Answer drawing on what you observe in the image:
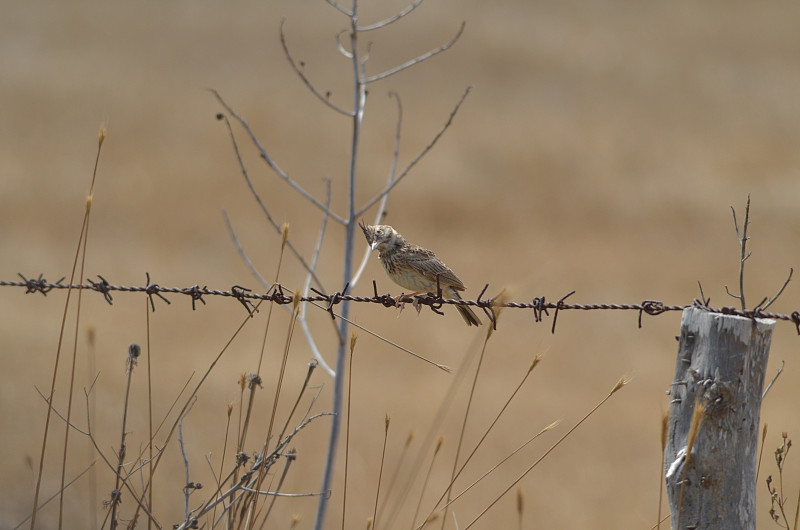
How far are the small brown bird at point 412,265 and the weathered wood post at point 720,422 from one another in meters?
2.15

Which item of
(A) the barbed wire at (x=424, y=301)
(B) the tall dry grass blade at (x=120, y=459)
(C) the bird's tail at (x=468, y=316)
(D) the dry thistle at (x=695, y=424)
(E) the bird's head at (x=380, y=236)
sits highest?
(E) the bird's head at (x=380, y=236)

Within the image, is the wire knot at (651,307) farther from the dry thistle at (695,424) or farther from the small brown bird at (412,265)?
the small brown bird at (412,265)

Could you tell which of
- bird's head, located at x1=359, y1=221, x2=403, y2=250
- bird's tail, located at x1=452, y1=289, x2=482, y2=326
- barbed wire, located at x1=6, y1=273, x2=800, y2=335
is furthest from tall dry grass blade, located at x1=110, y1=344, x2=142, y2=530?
bird's tail, located at x1=452, y1=289, x2=482, y2=326

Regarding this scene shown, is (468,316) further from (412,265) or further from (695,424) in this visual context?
(695,424)

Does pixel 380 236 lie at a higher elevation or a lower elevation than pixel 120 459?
higher

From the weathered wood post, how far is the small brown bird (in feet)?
7.05

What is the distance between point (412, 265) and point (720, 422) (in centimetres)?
257

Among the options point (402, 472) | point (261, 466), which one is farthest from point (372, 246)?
point (402, 472)

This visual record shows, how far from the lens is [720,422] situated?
7.88 ft

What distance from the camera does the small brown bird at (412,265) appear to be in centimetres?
464

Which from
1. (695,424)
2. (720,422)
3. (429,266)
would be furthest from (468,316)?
(695,424)

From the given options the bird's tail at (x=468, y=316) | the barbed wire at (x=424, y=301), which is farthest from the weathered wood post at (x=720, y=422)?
the bird's tail at (x=468, y=316)

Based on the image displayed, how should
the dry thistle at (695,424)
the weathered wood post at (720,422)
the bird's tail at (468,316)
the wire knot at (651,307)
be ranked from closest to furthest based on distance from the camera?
1. the dry thistle at (695,424)
2. the weathered wood post at (720,422)
3. the wire knot at (651,307)
4. the bird's tail at (468,316)

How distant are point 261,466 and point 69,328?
625 inches
